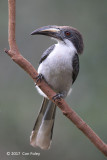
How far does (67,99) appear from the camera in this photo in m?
5.71

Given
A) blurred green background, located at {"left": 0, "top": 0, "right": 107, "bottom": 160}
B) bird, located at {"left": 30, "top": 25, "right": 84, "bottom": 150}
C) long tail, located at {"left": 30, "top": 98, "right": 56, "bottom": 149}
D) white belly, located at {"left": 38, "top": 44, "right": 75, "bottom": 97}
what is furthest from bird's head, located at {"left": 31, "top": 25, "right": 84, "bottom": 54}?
blurred green background, located at {"left": 0, "top": 0, "right": 107, "bottom": 160}

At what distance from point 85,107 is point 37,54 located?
146 cm

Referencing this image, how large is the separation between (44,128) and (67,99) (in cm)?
202

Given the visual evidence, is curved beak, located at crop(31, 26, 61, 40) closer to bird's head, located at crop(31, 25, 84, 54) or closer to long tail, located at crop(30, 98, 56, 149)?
bird's head, located at crop(31, 25, 84, 54)

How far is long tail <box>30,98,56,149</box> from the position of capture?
3.55 meters

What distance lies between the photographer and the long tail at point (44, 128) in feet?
11.6

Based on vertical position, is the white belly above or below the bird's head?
below

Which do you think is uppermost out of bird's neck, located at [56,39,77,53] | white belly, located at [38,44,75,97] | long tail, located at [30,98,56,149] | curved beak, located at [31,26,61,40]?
curved beak, located at [31,26,61,40]

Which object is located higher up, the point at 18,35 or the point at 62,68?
the point at 18,35

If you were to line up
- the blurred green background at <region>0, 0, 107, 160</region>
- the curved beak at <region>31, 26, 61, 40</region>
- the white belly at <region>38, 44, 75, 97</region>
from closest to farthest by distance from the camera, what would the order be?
1. the curved beak at <region>31, 26, 61, 40</region>
2. the white belly at <region>38, 44, 75, 97</region>
3. the blurred green background at <region>0, 0, 107, 160</region>

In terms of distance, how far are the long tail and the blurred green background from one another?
155cm

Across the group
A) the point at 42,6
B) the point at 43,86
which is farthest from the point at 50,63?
the point at 42,6

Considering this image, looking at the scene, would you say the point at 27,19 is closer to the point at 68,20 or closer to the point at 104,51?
the point at 68,20

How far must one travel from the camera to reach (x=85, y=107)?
5520mm
